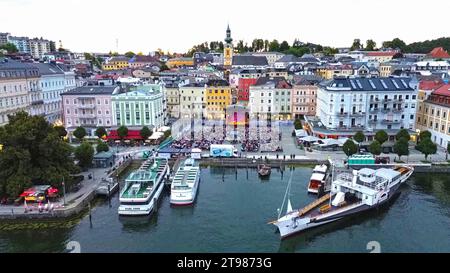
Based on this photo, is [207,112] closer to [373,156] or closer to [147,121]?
[147,121]

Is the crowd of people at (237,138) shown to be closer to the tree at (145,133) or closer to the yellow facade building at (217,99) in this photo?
the tree at (145,133)

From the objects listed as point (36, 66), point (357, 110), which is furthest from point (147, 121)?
point (357, 110)

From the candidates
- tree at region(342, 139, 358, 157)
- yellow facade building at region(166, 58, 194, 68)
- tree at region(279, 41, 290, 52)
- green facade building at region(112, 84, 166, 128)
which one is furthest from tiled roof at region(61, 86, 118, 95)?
tree at region(279, 41, 290, 52)

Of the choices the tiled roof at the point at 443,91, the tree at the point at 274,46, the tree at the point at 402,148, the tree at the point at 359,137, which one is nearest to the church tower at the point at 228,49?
the tree at the point at 274,46

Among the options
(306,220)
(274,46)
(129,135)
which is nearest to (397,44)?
(274,46)

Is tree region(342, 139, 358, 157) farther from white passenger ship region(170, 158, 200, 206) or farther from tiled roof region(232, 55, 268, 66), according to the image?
tiled roof region(232, 55, 268, 66)

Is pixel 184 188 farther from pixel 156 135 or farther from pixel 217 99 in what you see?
pixel 217 99
